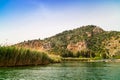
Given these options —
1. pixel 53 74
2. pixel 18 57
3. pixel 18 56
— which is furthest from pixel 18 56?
pixel 53 74

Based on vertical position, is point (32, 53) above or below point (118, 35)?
below

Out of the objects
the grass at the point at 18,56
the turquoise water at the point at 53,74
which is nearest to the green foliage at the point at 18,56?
the grass at the point at 18,56

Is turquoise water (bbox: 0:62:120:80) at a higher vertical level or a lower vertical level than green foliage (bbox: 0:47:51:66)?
lower

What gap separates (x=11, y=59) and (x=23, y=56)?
327 cm

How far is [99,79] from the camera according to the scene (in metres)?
27.6

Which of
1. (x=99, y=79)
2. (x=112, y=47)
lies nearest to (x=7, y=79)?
(x=99, y=79)

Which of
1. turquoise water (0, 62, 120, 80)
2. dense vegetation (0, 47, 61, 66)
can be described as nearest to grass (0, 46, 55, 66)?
dense vegetation (0, 47, 61, 66)

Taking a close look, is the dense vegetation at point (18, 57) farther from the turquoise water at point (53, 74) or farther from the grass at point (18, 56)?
the turquoise water at point (53, 74)

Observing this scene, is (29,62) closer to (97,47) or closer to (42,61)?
(42,61)

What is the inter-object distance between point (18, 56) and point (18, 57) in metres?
0.18

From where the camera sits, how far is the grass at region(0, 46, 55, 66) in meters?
40.1

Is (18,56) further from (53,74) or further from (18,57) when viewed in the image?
(53,74)

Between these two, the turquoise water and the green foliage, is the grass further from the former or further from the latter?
the turquoise water

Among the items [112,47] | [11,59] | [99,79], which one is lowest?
[99,79]
